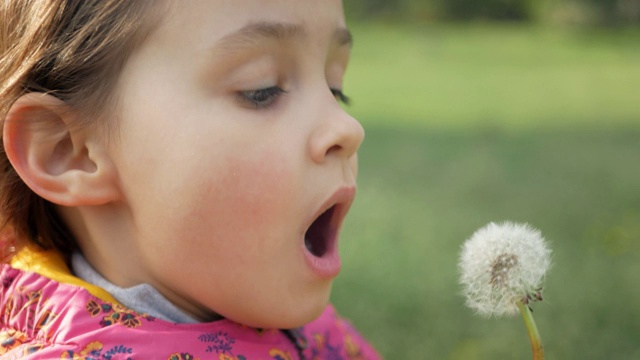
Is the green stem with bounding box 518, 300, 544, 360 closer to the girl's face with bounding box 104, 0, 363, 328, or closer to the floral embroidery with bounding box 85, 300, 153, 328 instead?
the girl's face with bounding box 104, 0, 363, 328

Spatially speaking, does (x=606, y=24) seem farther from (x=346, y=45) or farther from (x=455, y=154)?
(x=346, y=45)

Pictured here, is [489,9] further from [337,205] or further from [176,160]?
[176,160]

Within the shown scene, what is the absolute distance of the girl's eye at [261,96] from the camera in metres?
1.47

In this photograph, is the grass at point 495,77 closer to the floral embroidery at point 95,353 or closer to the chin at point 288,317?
the chin at point 288,317

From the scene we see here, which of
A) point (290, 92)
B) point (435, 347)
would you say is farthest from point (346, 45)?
point (435, 347)

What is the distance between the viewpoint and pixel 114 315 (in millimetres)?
1495

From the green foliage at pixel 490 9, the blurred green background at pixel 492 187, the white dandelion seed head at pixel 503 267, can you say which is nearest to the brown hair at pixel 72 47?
the white dandelion seed head at pixel 503 267

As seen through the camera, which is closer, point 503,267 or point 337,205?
point 503,267

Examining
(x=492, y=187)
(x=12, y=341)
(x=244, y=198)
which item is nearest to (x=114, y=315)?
(x=12, y=341)

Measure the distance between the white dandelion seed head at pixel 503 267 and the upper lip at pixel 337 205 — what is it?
8.2 inches

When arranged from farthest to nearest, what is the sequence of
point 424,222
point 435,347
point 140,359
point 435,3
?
1. point 435,3
2. point 424,222
3. point 435,347
4. point 140,359

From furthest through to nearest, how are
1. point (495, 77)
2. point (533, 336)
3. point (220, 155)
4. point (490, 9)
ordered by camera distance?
point (490, 9)
point (495, 77)
point (220, 155)
point (533, 336)

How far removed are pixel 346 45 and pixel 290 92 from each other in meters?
0.16

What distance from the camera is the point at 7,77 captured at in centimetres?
154
